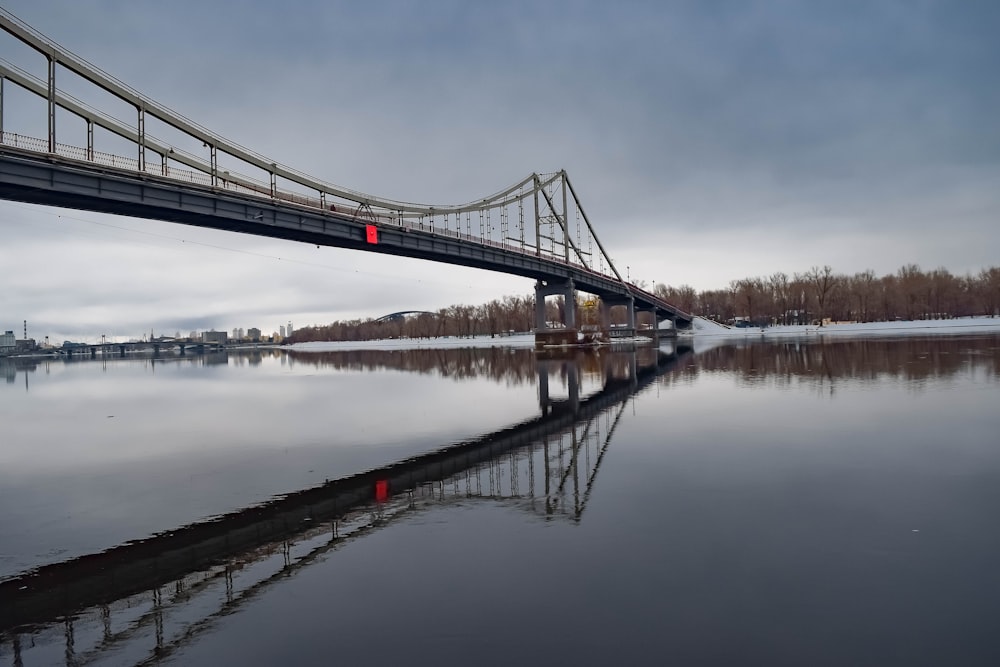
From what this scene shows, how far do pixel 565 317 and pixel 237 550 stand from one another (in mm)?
82604

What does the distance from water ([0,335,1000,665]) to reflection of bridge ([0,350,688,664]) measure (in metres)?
0.05

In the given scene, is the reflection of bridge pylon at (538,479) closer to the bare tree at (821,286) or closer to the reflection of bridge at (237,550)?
the reflection of bridge at (237,550)

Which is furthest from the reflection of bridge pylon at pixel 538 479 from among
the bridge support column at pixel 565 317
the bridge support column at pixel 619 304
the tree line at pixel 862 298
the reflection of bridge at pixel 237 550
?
the tree line at pixel 862 298

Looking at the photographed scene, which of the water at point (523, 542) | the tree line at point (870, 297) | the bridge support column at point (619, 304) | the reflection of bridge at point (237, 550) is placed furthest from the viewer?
the tree line at point (870, 297)

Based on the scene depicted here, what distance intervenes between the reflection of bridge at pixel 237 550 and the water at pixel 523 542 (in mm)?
49

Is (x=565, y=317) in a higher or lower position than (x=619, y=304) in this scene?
lower

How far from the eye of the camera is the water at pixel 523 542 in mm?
5859

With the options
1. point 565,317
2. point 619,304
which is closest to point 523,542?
point 565,317

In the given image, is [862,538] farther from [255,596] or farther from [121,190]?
[121,190]

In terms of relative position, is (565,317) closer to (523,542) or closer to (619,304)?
(619,304)

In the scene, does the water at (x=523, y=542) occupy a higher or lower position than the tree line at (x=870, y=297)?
lower

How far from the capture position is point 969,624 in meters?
5.67

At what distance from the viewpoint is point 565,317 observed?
90.1m

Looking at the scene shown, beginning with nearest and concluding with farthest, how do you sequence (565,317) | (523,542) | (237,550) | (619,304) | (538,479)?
(523,542) < (237,550) < (538,479) < (565,317) < (619,304)
